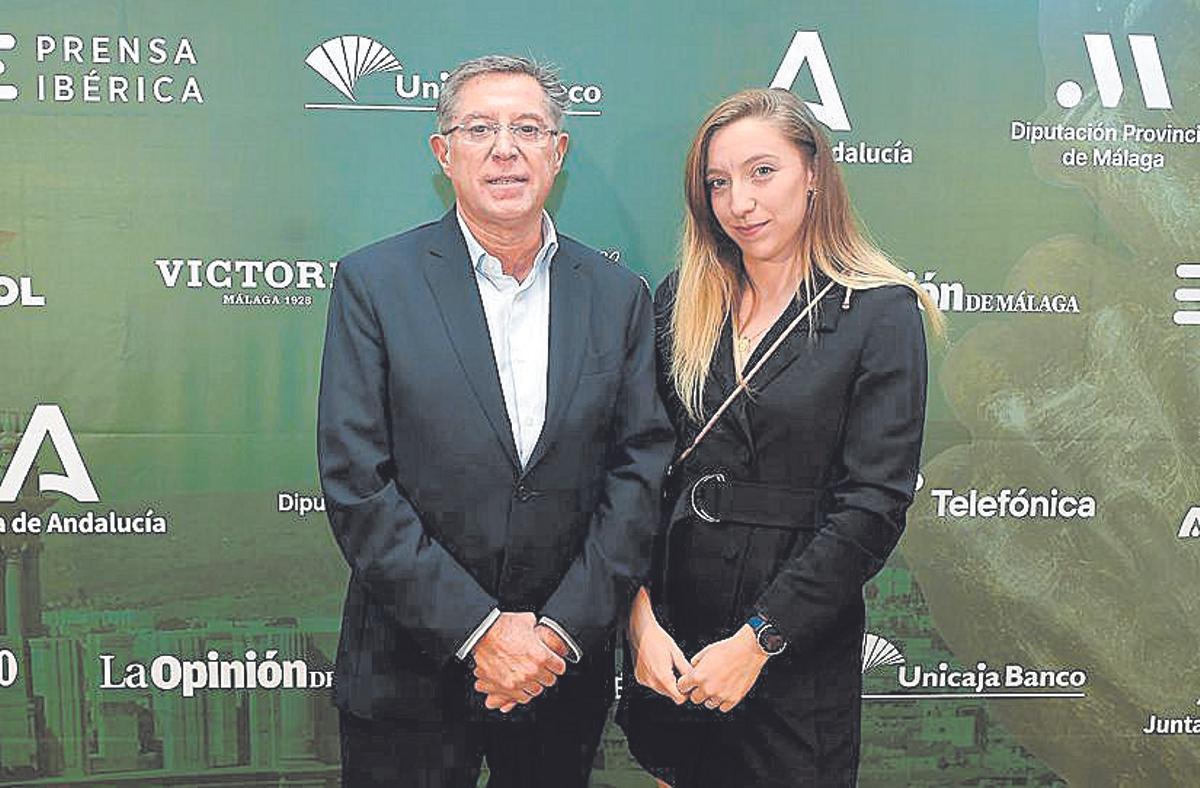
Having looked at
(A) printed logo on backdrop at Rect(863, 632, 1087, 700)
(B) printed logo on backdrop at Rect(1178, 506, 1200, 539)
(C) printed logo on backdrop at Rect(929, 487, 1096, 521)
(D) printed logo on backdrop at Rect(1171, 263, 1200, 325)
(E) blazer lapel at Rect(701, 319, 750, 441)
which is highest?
(D) printed logo on backdrop at Rect(1171, 263, 1200, 325)

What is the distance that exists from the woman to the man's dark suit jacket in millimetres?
100

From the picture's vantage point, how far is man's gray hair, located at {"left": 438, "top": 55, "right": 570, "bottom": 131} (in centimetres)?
164

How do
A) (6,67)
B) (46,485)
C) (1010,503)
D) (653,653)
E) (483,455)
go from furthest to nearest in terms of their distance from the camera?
(1010,503) < (46,485) < (6,67) < (653,653) < (483,455)

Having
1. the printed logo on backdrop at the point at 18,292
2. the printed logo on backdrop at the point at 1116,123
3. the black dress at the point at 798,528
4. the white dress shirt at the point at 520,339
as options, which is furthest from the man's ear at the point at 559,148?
the printed logo on backdrop at the point at 18,292

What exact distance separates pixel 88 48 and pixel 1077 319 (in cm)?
228

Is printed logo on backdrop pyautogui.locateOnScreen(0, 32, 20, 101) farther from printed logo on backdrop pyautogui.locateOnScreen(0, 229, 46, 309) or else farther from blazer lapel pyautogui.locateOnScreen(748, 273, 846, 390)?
blazer lapel pyautogui.locateOnScreen(748, 273, 846, 390)

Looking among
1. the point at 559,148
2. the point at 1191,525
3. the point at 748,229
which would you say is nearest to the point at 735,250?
the point at 748,229

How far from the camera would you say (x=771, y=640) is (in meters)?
1.60

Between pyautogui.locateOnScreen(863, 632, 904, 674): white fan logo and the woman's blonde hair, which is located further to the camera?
pyautogui.locateOnScreen(863, 632, 904, 674): white fan logo

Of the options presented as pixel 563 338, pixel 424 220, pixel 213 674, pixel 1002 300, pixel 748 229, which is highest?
pixel 424 220

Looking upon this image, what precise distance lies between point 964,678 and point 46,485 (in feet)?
7.19

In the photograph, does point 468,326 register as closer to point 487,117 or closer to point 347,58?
point 487,117

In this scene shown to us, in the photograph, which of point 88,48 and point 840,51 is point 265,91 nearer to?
point 88,48

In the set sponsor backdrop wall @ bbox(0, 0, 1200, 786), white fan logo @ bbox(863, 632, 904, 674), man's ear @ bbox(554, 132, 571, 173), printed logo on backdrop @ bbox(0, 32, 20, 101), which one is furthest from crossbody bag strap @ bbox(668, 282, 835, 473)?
printed logo on backdrop @ bbox(0, 32, 20, 101)
